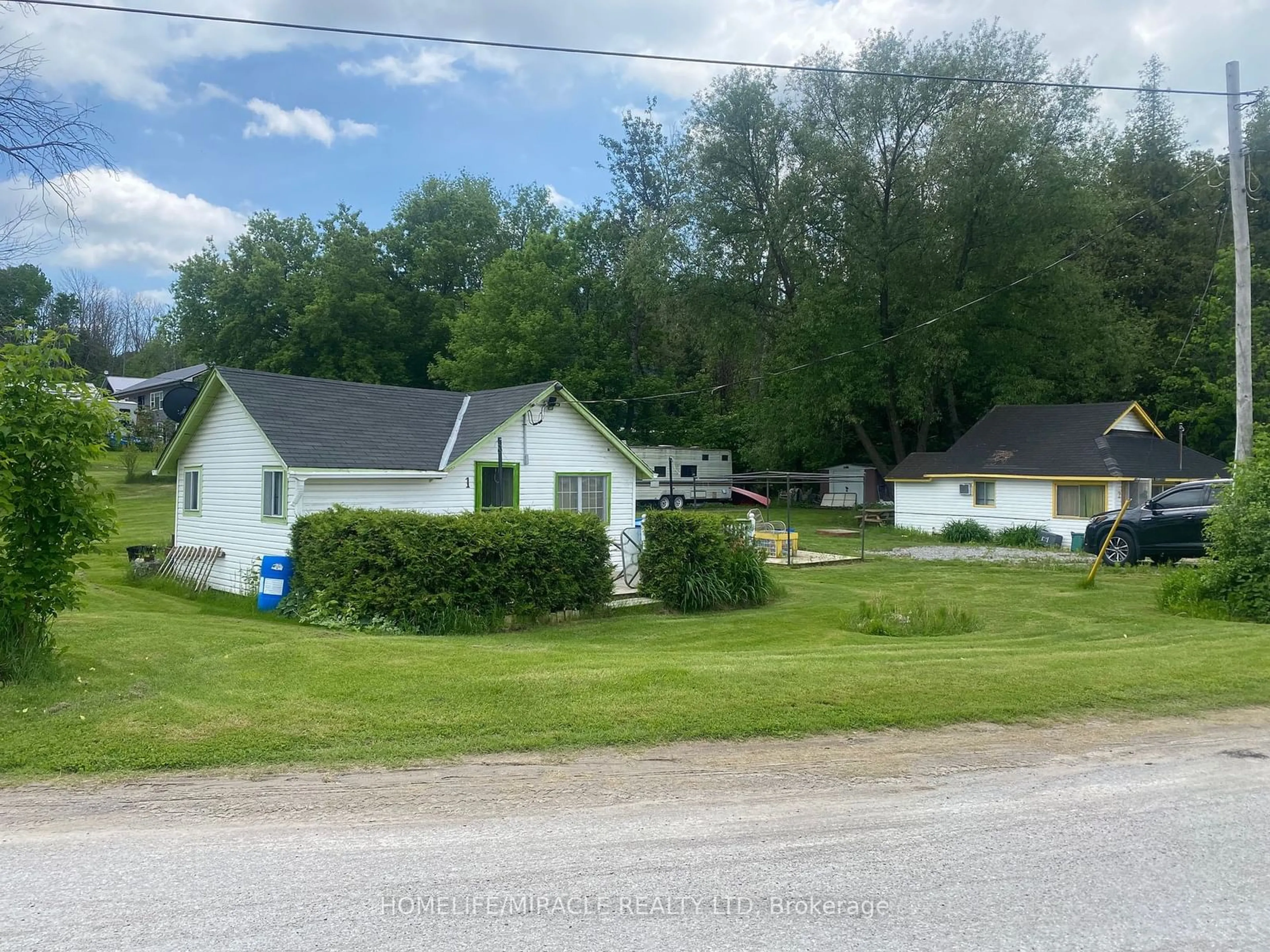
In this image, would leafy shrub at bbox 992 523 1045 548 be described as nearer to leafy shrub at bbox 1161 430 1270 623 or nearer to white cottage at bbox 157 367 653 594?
white cottage at bbox 157 367 653 594

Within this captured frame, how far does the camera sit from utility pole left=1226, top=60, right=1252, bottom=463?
53.5ft

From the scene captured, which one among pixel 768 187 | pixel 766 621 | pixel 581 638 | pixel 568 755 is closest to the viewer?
pixel 568 755

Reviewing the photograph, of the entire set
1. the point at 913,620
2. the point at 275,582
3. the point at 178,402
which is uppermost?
the point at 178,402

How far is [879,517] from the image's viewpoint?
37.7 m

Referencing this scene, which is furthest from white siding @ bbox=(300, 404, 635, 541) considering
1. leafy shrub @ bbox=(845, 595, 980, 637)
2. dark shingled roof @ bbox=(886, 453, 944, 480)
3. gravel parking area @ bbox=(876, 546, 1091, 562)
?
Answer: dark shingled roof @ bbox=(886, 453, 944, 480)

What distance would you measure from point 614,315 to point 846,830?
46118 millimetres

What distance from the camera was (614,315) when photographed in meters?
49.7

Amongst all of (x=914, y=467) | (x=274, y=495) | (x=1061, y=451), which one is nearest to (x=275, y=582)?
(x=274, y=495)

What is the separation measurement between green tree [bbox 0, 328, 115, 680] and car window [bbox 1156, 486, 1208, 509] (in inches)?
827

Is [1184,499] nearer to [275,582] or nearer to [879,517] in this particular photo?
[879,517]

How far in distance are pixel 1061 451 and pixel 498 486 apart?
20351 millimetres

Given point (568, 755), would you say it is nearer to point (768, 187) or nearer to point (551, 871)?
point (551, 871)

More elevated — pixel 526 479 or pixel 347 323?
pixel 347 323

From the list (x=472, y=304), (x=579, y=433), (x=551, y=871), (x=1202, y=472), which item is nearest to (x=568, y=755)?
(x=551, y=871)
